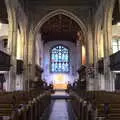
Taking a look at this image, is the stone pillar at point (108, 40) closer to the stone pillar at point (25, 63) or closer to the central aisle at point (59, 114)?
the central aisle at point (59, 114)

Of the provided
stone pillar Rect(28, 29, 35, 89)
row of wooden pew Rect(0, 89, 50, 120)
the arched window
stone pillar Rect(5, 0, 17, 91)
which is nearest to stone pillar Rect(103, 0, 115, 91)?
stone pillar Rect(5, 0, 17, 91)

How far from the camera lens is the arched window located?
45266 millimetres

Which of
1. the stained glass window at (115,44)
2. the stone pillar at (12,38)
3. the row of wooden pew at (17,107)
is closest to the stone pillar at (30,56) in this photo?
the stone pillar at (12,38)

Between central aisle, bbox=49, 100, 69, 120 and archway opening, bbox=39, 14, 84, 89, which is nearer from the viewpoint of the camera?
central aisle, bbox=49, 100, 69, 120

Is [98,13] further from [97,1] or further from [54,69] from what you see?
[54,69]

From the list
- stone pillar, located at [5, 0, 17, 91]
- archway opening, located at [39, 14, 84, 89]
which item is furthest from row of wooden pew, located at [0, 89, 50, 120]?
archway opening, located at [39, 14, 84, 89]

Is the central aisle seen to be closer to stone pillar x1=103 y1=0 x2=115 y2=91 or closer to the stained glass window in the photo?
stone pillar x1=103 y1=0 x2=115 y2=91

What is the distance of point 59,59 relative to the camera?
46.0 m

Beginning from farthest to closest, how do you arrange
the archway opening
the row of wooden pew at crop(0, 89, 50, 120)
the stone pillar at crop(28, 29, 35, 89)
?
the archway opening, the stone pillar at crop(28, 29, 35, 89), the row of wooden pew at crop(0, 89, 50, 120)

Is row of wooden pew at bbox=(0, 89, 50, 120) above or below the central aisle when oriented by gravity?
above

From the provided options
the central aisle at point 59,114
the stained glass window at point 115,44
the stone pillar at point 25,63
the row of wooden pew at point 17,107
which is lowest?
the central aisle at point 59,114

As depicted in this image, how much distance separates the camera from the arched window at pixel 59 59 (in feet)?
149

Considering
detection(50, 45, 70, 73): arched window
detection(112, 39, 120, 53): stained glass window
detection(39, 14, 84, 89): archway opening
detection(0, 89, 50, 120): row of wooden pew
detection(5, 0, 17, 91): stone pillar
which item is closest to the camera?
detection(0, 89, 50, 120): row of wooden pew

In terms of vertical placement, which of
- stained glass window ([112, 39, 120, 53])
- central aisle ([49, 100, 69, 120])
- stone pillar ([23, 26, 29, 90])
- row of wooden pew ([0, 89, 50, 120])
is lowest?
central aisle ([49, 100, 69, 120])
